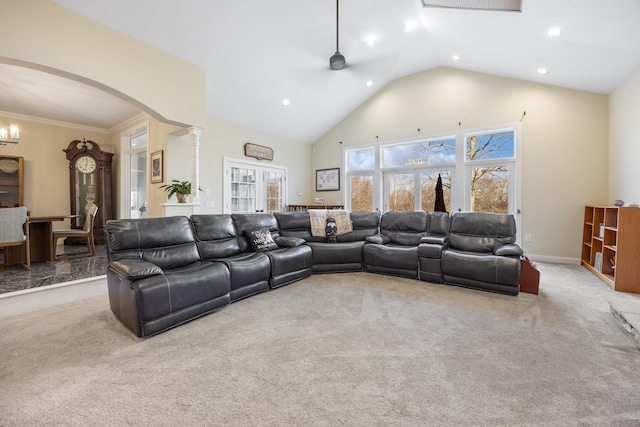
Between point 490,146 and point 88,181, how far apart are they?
336 inches

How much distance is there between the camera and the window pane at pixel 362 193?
7121mm

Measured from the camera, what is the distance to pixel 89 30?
10.6 feet

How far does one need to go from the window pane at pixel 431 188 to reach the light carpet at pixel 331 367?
134 inches

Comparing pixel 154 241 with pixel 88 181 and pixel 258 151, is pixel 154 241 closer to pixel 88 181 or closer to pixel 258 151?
pixel 258 151

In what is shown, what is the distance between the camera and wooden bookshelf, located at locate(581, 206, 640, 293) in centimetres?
344

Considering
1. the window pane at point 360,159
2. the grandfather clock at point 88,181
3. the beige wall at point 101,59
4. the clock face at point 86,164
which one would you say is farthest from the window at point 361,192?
the clock face at point 86,164

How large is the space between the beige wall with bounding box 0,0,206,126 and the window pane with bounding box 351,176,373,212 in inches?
159

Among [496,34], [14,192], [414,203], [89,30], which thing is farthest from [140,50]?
[414,203]

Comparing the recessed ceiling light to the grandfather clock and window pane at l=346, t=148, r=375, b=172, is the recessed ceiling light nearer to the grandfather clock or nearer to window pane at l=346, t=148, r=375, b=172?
window pane at l=346, t=148, r=375, b=172

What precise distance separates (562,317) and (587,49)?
11.3ft

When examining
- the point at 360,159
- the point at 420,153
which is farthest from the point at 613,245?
the point at 360,159

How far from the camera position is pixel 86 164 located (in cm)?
619

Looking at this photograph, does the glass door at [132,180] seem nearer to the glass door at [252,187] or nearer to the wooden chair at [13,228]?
the glass door at [252,187]

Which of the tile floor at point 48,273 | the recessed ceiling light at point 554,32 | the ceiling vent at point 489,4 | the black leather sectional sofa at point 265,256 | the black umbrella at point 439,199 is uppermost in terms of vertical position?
the ceiling vent at point 489,4
